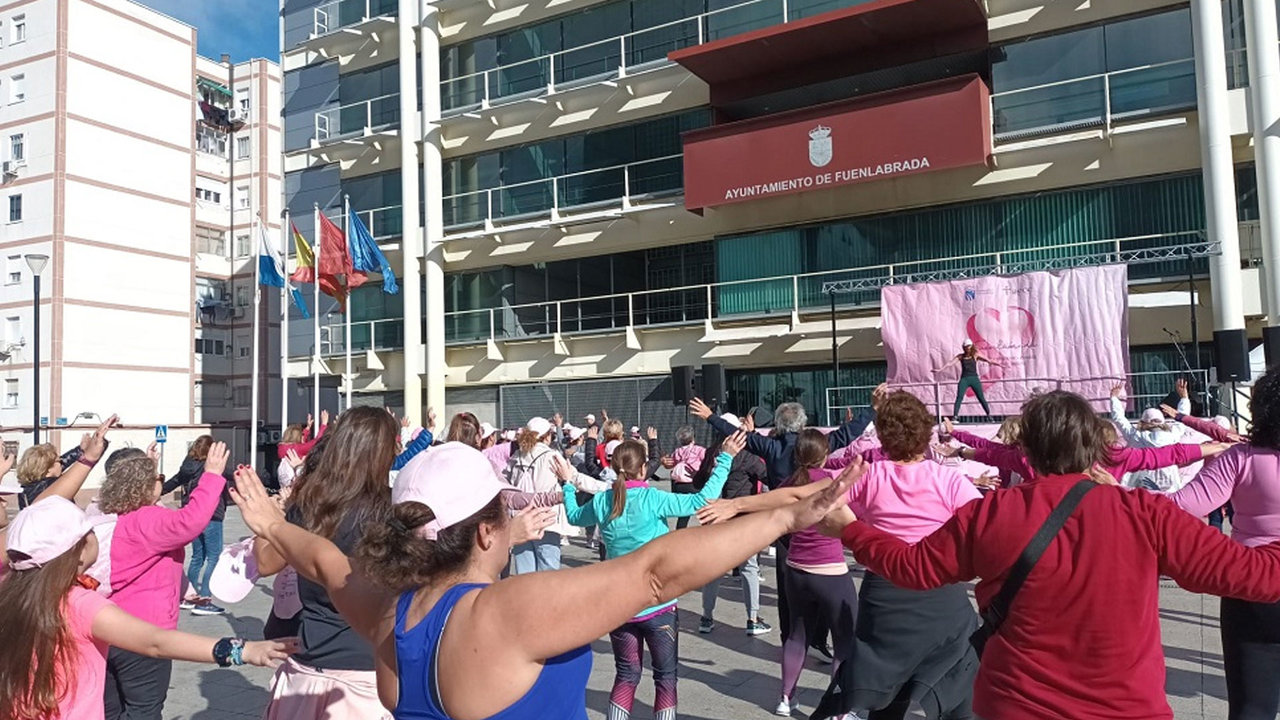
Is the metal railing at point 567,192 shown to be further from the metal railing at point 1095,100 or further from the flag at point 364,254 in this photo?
the metal railing at point 1095,100

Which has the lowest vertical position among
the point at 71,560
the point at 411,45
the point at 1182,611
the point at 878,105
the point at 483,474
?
the point at 1182,611

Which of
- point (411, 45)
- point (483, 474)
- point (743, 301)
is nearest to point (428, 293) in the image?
point (411, 45)

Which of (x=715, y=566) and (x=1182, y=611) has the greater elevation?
(x=715, y=566)

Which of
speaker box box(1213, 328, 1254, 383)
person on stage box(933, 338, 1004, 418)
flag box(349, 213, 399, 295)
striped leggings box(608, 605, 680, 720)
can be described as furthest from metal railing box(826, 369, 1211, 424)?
flag box(349, 213, 399, 295)

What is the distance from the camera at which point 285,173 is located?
30.5 metres

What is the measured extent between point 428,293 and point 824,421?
12204mm

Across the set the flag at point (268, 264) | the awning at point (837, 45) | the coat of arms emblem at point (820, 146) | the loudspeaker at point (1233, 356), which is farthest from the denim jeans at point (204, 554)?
the flag at point (268, 264)

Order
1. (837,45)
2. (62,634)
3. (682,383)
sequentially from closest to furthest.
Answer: (62,634)
(682,383)
(837,45)

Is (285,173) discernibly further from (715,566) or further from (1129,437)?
(715,566)

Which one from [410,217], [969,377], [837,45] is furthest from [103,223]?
[969,377]

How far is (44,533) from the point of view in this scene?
3.10 meters

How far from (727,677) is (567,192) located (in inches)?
773

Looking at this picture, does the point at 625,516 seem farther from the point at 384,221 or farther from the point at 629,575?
the point at 384,221

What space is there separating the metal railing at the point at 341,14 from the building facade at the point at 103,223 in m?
10.3
